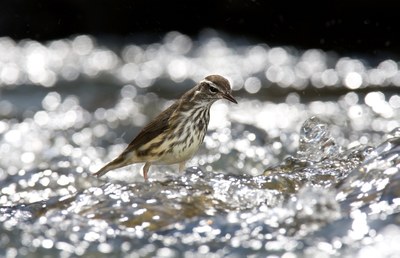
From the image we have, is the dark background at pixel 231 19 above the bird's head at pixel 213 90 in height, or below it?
above

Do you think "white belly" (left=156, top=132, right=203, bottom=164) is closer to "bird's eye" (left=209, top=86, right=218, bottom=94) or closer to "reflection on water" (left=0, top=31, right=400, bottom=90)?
"bird's eye" (left=209, top=86, right=218, bottom=94)

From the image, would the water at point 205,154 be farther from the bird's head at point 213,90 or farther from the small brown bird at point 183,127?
the bird's head at point 213,90

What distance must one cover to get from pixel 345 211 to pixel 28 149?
599cm

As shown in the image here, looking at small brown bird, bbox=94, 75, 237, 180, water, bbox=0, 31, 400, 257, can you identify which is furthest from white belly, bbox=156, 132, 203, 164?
water, bbox=0, 31, 400, 257

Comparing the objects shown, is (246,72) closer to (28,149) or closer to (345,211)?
(28,149)

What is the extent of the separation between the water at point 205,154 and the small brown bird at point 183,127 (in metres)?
0.22

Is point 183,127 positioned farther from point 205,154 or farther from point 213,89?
point 205,154

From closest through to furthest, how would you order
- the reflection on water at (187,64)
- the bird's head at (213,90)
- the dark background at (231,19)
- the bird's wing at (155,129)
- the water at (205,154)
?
the water at (205,154), the bird's head at (213,90), the bird's wing at (155,129), the reflection on water at (187,64), the dark background at (231,19)

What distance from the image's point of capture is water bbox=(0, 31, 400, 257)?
6578mm

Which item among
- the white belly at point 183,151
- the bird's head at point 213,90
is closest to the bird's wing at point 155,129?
the white belly at point 183,151

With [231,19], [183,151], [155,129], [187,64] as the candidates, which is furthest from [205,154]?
[231,19]

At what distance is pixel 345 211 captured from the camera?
661 centimetres

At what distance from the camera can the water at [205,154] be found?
6578mm

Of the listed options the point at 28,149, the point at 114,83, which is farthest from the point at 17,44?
the point at 28,149
